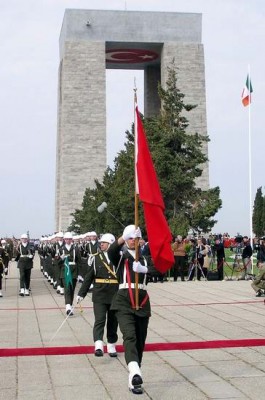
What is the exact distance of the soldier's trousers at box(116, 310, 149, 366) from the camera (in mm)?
6801

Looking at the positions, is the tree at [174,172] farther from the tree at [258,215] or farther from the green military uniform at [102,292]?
the tree at [258,215]

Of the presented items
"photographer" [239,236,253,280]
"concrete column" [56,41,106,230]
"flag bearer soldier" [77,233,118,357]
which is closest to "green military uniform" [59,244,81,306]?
"flag bearer soldier" [77,233,118,357]

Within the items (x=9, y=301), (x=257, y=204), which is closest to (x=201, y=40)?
(x=257, y=204)

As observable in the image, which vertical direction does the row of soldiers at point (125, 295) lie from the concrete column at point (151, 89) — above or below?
below

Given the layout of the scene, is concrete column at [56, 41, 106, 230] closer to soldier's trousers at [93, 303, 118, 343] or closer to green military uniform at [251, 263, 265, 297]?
green military uniform at [251, 263, 265, 297]

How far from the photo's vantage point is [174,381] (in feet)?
23.7

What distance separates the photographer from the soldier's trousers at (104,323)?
880cm

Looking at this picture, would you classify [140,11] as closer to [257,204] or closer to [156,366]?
[257,204]

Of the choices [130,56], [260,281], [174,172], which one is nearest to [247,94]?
[174,172]

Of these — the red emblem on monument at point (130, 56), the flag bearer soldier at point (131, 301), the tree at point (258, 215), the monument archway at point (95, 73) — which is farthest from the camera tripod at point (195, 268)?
the tree at point (258, 215)

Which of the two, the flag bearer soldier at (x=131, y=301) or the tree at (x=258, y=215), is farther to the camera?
the tree at (x=258, y=215)

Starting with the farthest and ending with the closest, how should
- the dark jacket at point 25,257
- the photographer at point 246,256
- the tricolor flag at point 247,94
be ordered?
the tricolor flag at point 247,94, the photographer at point 246,256, the dark jacket at point 25,257

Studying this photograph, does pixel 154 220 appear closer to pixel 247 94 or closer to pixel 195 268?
pixel 195 268

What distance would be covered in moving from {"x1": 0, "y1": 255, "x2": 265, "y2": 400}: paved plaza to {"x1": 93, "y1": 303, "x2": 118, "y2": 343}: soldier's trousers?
0.28 m
